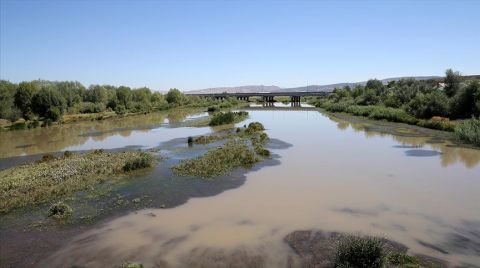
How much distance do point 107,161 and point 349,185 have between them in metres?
15.4

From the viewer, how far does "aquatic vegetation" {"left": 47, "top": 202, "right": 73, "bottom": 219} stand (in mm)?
13923

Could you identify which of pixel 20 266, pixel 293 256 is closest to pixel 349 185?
pixel 293 256

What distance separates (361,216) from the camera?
13.8 m

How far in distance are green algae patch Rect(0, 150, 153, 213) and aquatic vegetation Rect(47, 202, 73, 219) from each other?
2.13 meters

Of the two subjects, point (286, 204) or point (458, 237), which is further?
point (286, 204)

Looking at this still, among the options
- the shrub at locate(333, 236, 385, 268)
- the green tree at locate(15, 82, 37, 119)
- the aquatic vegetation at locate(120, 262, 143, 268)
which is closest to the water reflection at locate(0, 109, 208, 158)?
the green tree at locate(15, 82, 37, 119)

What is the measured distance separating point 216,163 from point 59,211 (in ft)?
33.1

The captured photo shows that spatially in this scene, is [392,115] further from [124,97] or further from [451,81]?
[124,97]

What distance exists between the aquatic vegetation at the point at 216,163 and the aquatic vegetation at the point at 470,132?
1821cm

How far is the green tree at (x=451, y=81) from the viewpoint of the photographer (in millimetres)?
49562

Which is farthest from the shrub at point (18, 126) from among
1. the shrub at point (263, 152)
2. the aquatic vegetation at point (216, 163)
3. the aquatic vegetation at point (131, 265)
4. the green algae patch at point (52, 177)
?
the aquatic vegetation at point (131, 265)

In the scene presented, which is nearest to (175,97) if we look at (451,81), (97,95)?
(97,95)

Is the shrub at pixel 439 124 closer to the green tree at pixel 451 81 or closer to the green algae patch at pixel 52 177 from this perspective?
the green tree at pixel 451 81

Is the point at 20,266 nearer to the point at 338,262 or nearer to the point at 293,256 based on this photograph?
the point at 293,256
